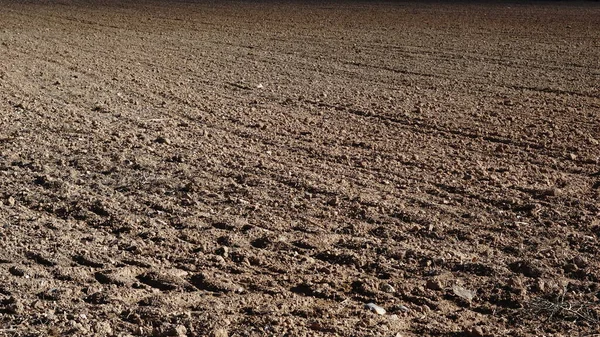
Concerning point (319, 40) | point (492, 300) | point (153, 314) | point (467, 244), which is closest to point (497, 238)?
point (467, 244)

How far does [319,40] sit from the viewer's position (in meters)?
20.5

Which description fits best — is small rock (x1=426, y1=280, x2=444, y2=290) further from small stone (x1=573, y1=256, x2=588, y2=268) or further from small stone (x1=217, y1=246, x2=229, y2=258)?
small stone (x1=217, y1=246, x2=229, y2=258)

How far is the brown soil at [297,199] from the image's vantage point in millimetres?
5078

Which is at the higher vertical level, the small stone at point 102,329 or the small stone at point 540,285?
the small stone at point 540,285

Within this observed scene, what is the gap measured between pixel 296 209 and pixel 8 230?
200 centimetres

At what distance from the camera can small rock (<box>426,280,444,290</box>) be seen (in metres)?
5.40

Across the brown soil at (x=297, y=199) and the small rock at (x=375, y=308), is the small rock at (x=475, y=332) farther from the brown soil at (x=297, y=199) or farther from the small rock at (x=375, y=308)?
the small rock at (x=375, y=308)

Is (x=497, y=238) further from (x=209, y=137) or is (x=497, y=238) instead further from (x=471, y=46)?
(x=471, y=46)

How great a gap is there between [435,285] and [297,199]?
1.92 m

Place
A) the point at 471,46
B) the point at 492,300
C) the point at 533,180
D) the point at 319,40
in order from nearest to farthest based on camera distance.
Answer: the point at 492,300
the point at 533,180
the point at 471,46
the point at 319,40

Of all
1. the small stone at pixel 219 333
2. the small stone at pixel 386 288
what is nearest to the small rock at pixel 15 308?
the small stone at pixel 219 333

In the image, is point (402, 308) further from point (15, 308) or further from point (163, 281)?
point (15, 308)

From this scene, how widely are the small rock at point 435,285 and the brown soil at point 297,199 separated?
18 millimetres

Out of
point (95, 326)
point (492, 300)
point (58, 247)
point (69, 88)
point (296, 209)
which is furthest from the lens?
point (69, 88)
